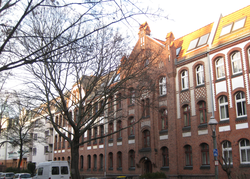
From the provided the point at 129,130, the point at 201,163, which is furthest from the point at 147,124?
the point at 201,163

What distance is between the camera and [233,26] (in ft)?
75.0

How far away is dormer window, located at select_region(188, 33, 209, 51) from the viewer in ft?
81.8

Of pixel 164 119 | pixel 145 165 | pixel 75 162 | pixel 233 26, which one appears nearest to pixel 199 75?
pixel 233 26

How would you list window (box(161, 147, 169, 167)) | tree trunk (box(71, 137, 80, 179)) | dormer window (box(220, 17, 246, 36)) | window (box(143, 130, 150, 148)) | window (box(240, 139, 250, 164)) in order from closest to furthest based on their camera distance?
1. tree trunk (box(71, 137, 80, 179))
2. window (box(240, 139, 250, 164))
3. dormer window (box(220, 17, 246, 36))
4. window (box(161, 147, 169, 167))
5. window (box(143, 130, 150, 148))

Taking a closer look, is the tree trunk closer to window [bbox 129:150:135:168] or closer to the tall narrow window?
the tall narrow window

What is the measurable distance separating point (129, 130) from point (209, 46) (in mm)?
13650

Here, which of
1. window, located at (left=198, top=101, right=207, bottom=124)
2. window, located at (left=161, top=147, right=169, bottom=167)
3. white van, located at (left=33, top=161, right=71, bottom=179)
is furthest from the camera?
window, located at (left=161, top=147, right=169, bottom=167)

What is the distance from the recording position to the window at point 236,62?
69.3ft

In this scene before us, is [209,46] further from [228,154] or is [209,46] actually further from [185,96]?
[228,154]

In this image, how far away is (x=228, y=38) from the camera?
21984 mm

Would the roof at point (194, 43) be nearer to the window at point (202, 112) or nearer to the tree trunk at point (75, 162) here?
the window at point (202, 112)

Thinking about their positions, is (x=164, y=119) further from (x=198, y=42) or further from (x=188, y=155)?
(x=198, y=42)

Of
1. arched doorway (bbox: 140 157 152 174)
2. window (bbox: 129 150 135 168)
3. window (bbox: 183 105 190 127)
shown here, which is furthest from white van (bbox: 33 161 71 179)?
window (bbox: 183 105 190 127)

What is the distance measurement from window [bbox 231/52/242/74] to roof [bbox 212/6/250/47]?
1318 mm
